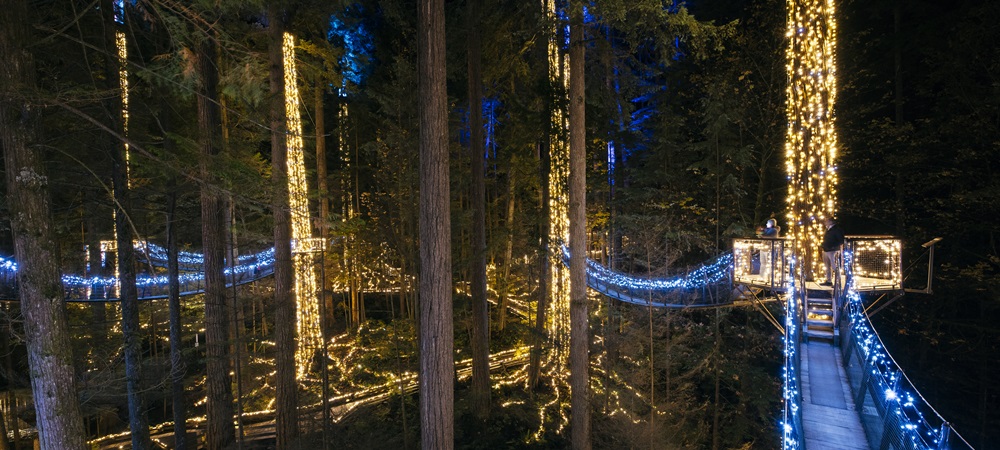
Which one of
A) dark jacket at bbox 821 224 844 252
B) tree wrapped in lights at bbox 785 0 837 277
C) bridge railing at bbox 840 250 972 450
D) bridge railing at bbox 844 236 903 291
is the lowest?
bridge railing at bbox 840 250 972 450

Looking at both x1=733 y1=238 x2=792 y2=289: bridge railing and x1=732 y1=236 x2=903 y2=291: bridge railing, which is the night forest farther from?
x1=733 y1=238 x2=792 y2=289: bridge railing

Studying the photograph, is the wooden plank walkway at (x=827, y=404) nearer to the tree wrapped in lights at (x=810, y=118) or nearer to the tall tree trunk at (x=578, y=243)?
the tree wrapped in lights at (x=810, y=118)

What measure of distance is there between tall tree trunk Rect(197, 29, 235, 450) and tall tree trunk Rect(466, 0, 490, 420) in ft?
15.2

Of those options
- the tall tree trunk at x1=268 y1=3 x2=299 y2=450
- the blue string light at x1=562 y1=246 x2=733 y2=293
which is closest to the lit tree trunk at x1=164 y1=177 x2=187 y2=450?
the tall tree trunk at x1=268 y1=3 x2=299 y2=450

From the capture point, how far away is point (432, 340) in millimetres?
5148

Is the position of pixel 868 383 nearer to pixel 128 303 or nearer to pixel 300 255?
pixel 300 255

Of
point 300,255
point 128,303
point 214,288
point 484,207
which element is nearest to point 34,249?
point 128,303

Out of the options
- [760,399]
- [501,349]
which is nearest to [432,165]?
[760,399]

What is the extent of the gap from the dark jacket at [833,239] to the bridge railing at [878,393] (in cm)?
19

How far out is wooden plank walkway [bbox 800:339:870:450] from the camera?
4695 mm

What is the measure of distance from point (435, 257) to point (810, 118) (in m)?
5.44

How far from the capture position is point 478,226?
9.97 meters

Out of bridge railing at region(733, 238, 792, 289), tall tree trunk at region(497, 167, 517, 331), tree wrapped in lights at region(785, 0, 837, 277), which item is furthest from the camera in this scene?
tall tree trunk at region(497, 167, 517, 331)

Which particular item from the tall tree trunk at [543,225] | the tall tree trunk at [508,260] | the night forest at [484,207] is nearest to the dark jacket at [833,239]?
→ the night forest at [484,207]
